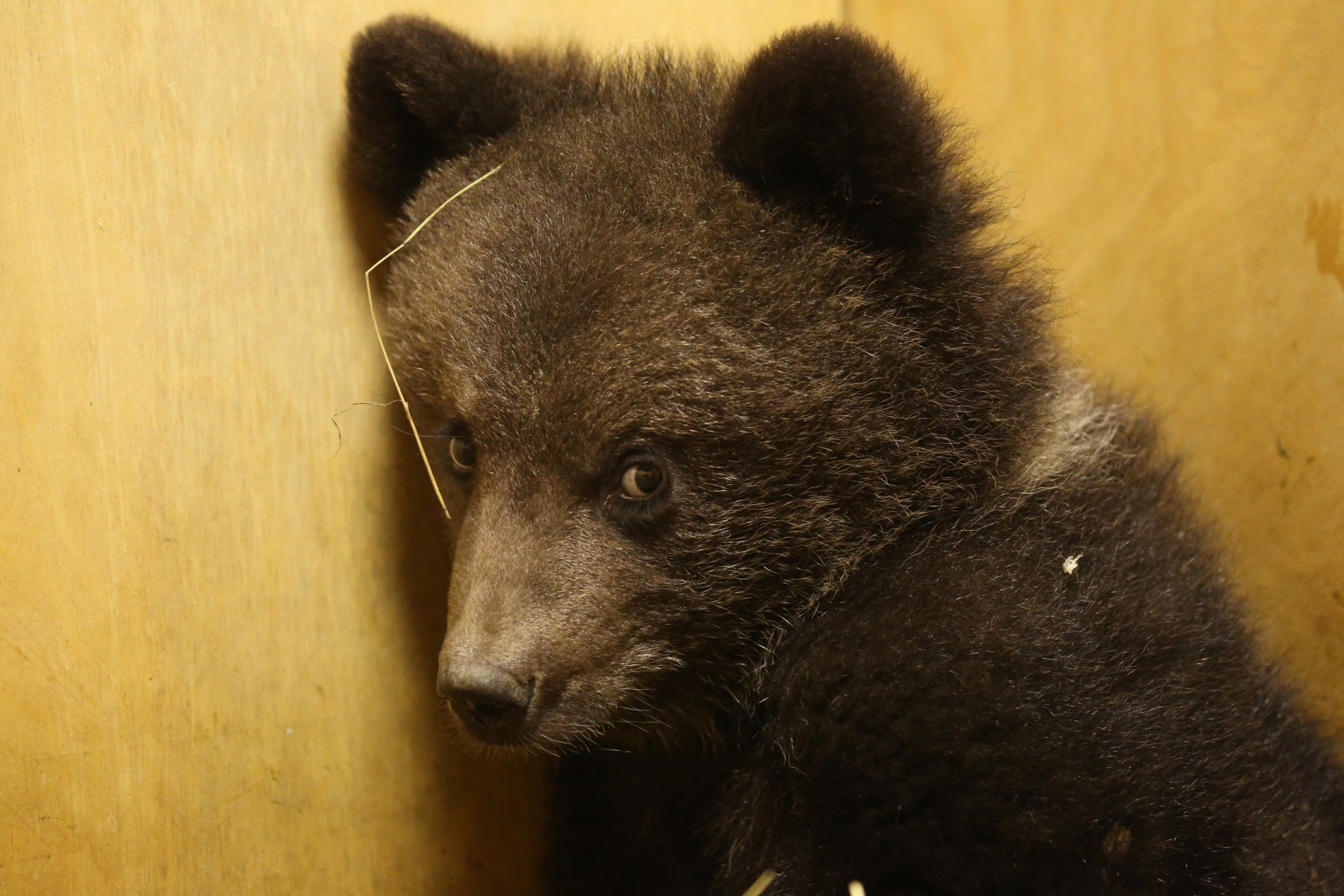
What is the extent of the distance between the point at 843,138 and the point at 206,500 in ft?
4.79

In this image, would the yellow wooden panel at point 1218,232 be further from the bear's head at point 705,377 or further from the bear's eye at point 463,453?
the bear's eye at point 463,453

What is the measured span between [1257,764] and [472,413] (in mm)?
1678

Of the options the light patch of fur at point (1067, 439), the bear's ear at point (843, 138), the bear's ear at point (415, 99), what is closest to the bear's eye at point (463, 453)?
the bear's ear at point (415, 99)

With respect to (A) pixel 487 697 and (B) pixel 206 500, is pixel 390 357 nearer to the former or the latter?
(B) pixel 206 500

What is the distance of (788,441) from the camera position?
213 centimetres

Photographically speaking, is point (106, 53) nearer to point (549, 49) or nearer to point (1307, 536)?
point (549, 49)

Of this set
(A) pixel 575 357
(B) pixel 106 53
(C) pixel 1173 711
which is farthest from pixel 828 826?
(B) pixel 106 53

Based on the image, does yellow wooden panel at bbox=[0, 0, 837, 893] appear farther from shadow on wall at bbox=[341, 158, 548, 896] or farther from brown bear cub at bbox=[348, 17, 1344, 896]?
brown bear cub at bbox=[348, 17, 1344, 896]

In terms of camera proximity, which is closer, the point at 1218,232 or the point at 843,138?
the point at 843,138

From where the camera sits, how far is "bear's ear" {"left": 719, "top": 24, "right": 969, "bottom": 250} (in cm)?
205

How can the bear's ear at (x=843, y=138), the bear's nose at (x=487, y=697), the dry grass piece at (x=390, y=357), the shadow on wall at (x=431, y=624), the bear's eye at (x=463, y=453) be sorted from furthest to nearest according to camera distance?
the shadow on wall at (x=431, y=624)
the dry grass piece at (x=390, y=357)
the bear's eye at (x=463, y=453)
the bear's ear at (x=843, y=138)
the bear's nose at (x=487, y=697)

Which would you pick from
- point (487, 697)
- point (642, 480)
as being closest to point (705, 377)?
point (642, 480)

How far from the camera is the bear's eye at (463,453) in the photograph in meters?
2.29

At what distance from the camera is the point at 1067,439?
2436 mm
